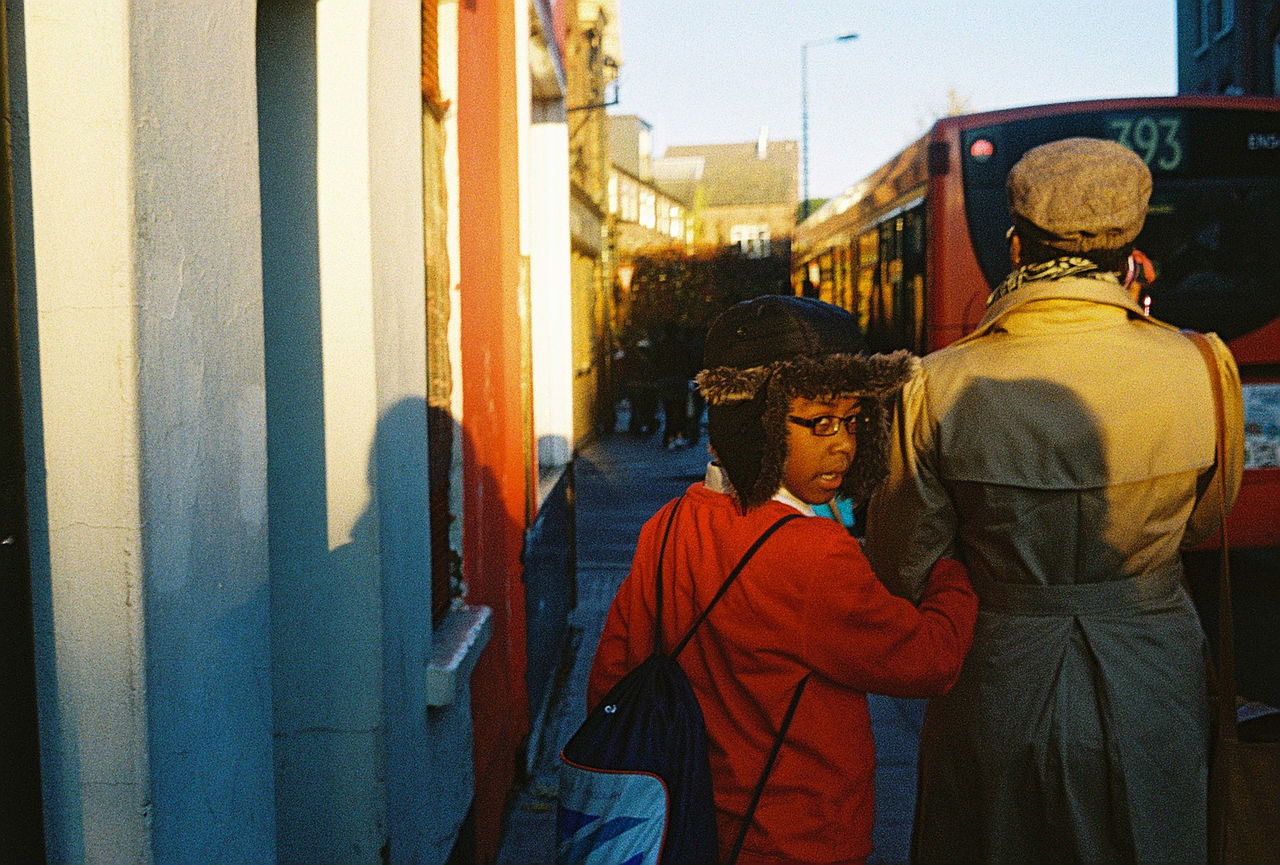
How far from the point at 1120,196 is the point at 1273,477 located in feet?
20.2

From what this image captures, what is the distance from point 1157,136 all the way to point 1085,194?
21.5 ft

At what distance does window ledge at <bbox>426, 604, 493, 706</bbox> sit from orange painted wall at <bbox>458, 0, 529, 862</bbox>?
0.47 ft

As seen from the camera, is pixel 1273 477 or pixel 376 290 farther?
pixel 1273 477

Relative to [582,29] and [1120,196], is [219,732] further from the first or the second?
[582,29]

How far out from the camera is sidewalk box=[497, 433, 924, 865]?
4465 mm

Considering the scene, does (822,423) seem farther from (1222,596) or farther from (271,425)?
(271,425)

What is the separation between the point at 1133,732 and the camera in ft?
7.65

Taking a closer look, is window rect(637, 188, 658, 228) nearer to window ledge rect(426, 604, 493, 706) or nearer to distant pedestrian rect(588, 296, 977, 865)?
window ledge rect(426, 604, 493, 706)

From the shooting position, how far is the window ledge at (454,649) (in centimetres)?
334

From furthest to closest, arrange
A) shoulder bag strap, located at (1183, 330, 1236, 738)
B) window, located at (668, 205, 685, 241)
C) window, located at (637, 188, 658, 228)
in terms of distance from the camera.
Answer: window, located at (668, 205, 685, 241)
window, located at (637, 188, 658, 228)
shoulder bag strap, located at (1183, 330, 1236, 738)

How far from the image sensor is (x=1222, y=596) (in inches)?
90.2

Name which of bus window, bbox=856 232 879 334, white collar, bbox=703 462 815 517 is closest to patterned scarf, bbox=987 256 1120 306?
white collar, bbox=703 462 815 517

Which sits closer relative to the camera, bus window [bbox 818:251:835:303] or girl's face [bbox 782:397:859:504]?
girl's face [bbox 782:397:859:504]

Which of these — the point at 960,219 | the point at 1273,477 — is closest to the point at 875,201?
the point at 960,219
